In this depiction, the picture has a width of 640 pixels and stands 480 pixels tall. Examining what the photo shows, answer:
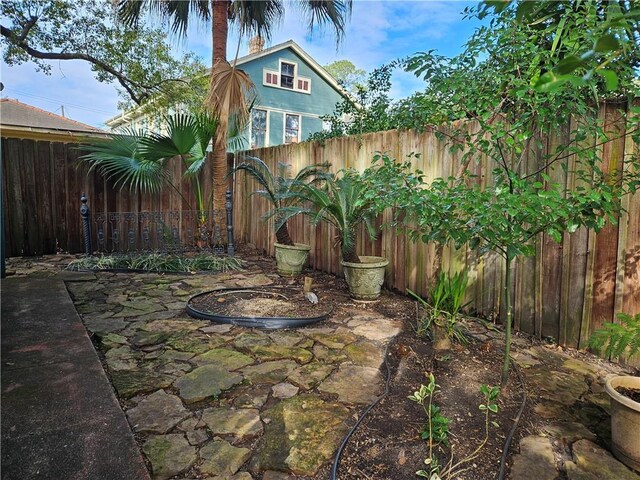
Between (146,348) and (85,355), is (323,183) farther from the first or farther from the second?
(85,355)

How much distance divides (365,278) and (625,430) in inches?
89.4

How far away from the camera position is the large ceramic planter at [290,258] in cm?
452

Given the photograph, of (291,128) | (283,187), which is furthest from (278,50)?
(283,187)

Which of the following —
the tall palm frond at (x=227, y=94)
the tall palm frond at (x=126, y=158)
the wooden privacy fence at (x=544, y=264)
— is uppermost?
the tall palm frond at (x=227, y=94)

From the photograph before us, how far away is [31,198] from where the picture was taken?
5297mm

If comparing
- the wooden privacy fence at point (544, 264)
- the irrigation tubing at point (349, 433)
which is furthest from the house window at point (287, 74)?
the irrigation tubing at point (349, 433)

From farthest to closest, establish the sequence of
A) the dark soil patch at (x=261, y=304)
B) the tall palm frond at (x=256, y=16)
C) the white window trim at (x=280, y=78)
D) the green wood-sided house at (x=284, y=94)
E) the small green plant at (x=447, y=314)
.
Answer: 1. the white window trim at (x=280, y=78)
2. the green wood-sided house at (x=284, y=94)
3. the tall palm frond at (x=256, y=16)
4. the dark soil patch at (x=261, y=304)
5. the small green plant at (x=447, y=314)

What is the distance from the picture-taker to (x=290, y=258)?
4.54 m

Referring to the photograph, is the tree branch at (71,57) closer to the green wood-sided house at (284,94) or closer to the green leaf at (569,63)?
the green wood-sided house at (284,94)

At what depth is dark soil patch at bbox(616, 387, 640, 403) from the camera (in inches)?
A: 64.4

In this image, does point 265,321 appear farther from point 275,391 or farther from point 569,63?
point 569,63

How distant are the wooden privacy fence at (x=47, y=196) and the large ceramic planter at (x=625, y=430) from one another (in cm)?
570

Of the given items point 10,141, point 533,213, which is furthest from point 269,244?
point 533,213

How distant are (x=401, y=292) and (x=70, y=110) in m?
26.3
